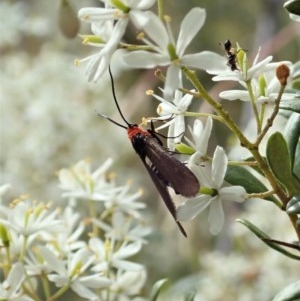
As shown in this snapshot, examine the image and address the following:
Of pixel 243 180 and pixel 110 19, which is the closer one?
pixel 110 19

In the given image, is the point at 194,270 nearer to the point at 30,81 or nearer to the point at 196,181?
the point at 30,81

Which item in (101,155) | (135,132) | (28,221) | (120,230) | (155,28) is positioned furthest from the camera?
(101,155)

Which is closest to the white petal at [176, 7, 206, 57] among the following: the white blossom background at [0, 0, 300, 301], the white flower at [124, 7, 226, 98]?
the white flower at [124, 7, 226, 98]

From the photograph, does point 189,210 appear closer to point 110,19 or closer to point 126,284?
point 110,19

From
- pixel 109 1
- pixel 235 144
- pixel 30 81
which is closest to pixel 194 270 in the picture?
pixel 235 144

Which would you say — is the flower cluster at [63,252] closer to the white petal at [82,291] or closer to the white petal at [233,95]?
the white petal at [82,291]

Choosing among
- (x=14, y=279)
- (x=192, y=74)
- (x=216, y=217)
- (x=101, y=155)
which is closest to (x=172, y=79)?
(x=192, y=74)
